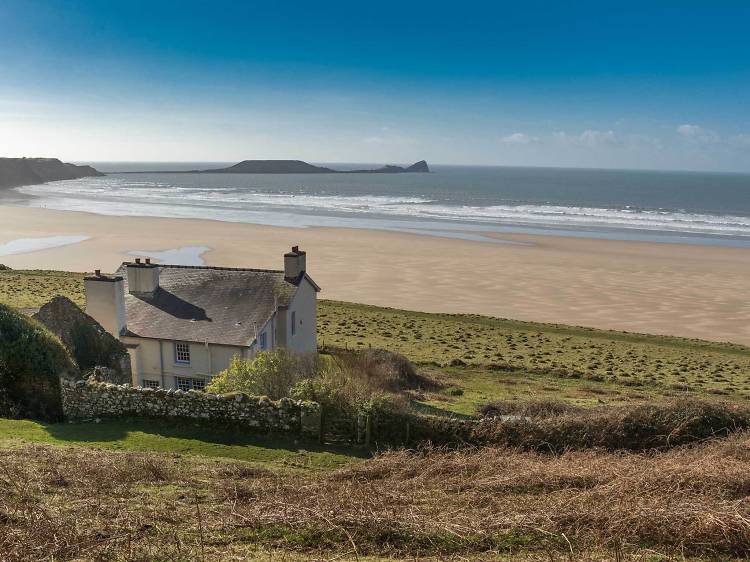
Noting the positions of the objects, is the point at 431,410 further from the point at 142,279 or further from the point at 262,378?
the point at 142,279

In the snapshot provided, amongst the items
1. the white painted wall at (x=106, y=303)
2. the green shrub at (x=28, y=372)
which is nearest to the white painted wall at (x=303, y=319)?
the white painted wall at (x=106, y=303)

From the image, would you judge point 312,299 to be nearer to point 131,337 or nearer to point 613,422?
point 131,337

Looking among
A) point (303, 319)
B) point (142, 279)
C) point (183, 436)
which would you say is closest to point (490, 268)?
point (303, 319)

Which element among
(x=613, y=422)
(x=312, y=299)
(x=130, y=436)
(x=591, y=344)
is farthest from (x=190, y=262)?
(x=613, y=422)

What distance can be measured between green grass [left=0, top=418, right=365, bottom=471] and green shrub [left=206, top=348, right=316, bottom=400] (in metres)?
2.00

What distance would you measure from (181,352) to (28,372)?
6896mm

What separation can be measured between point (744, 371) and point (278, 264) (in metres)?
43.3

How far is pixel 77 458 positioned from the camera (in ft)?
43.4

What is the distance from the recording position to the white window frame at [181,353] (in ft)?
82.2

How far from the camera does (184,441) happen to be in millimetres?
16734

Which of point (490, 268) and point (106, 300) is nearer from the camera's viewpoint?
point (106, 300)

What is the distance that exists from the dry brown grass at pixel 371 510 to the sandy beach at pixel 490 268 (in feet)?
112

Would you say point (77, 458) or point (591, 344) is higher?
point (77, 458)

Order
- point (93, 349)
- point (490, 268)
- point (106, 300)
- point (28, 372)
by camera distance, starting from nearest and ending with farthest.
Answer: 1. point (28, 372)
2. point (93, 349)
3. point (106, 300)
4. point (490, 268)
